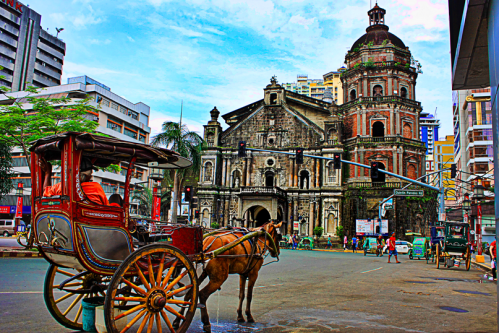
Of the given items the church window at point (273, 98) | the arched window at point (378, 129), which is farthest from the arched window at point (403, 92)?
the church window at point (273, 98)

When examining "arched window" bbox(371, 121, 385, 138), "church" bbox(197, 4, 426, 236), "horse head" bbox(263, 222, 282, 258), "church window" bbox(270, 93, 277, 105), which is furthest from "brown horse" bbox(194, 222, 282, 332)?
"church window" bbox(270, 93, 277, 105)

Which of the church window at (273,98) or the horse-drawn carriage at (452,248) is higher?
the church window at (273,98)

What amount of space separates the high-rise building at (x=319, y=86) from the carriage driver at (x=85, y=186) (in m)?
95.7

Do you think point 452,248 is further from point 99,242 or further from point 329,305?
point 99,242

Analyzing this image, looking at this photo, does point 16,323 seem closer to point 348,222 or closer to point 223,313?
point 223,313

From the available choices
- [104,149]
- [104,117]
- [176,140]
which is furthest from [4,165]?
[104,117]

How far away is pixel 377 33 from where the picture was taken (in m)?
40.5

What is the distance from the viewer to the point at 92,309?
16.5 feet

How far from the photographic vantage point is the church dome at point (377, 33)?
40156mm

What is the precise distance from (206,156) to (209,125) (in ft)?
11.1

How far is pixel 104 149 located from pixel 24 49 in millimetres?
64938

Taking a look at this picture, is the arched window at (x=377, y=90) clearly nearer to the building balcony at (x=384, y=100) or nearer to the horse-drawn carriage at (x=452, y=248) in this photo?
the building balcony at (x=384, y=100)

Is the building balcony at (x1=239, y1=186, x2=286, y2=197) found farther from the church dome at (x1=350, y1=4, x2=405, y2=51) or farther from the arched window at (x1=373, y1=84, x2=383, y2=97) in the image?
the church dome at (x1=350, y1=4, x2=405, y2=51)

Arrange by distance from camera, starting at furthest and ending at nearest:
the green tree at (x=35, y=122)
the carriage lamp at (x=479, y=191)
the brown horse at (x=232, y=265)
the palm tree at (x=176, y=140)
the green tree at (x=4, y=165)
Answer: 1. the palm tree at (x=176, y=140)
2. the carriage lamp at (x=479, y=191)
3. the green tree at (x=4, y=165)
4. the green tree at (x=35, y=122)
5. the brown horse at (x=232, y=265)
